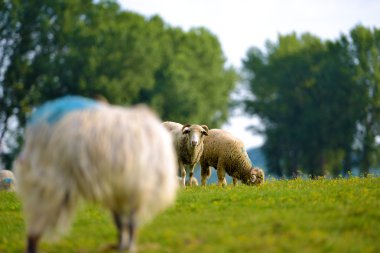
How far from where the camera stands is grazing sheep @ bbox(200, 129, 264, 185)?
21408 millimetres

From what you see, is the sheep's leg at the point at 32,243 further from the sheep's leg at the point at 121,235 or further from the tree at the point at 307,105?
the tree at the point at 307,105

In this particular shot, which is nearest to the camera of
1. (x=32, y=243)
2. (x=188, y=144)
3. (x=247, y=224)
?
(x=32, y=243)

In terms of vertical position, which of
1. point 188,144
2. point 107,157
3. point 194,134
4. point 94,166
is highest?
point 194,134

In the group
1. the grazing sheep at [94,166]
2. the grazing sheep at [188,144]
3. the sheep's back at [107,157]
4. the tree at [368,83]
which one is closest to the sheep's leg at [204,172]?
the grazing sheep at [188,144]

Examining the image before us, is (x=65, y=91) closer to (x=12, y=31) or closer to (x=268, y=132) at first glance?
(x=12, y=31)

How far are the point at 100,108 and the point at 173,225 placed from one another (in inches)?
137

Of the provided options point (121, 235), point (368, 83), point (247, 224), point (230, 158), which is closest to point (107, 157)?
point (121, 235)

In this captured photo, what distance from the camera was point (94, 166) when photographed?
954cm

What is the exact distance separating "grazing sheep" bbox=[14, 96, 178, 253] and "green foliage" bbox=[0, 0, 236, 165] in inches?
1734

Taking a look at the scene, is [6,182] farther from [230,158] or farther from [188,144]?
[230,158]

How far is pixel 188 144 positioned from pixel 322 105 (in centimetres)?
5177

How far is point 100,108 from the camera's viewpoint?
10.1 meters

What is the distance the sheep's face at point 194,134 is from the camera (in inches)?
838

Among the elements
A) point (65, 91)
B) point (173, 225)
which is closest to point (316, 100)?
point (65, 91)
